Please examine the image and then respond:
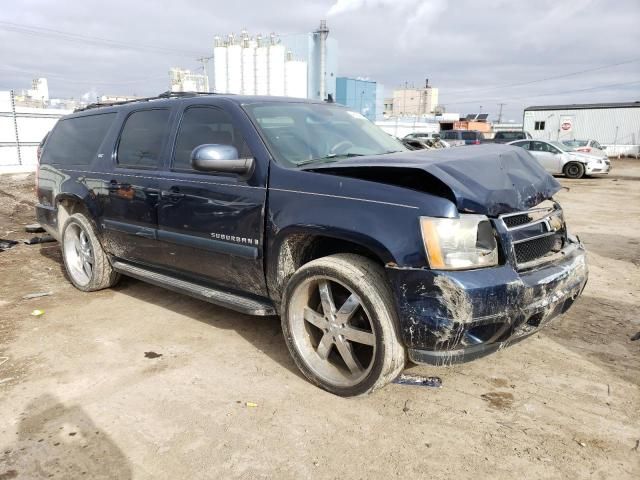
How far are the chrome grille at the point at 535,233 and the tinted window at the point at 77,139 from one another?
3809mm

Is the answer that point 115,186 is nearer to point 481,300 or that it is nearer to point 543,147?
point 481,300

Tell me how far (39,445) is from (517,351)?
3074mm

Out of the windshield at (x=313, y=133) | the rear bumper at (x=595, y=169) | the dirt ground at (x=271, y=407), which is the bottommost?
the dirt ground at (x=271, y=407)

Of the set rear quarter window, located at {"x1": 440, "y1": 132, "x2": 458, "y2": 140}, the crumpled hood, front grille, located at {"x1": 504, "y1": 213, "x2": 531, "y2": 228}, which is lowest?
front grille, located at {"x1": 504, "y1": 213, "x2": 531, "y2": 228}

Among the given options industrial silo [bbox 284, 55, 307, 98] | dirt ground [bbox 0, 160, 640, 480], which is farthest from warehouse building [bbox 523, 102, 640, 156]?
dirt ground [bbox 0, 160, 640, 480]

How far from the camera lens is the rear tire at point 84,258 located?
4844mm

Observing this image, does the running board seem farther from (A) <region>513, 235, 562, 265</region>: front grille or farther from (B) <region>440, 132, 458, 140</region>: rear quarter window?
(B) <region>440, 132, 458, 140</region>: rear quarter window

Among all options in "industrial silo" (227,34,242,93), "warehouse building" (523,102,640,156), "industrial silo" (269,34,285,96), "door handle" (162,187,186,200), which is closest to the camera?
"door handle" (162,187,186,200)

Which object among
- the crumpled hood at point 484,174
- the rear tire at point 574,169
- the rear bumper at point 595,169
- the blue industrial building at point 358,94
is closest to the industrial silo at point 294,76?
the blue industrial building at point 358,94

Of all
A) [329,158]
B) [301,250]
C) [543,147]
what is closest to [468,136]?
[543,147]

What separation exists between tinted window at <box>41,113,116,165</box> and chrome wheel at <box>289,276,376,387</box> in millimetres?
2915

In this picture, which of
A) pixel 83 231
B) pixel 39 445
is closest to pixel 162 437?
pixel 39 445

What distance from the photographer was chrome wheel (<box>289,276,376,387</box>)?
2.86m

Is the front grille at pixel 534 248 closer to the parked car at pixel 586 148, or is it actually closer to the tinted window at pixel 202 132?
the tinted window at pixel 202 132
